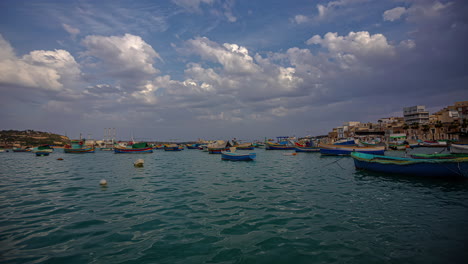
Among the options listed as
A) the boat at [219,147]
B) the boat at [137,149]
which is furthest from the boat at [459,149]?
the boat at [137,149]

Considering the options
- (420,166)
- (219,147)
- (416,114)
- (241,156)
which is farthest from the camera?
(416,114)

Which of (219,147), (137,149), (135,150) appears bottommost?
(135,150)

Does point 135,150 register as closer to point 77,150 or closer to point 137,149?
point 137,149

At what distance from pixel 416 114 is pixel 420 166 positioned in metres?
118

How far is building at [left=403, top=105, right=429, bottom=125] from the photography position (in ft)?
343

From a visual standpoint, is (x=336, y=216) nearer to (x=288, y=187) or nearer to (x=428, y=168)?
(x=288, y=187)

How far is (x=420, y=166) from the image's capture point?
1672 centimetres

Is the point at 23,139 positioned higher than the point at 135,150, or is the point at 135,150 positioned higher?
the point at 23,139

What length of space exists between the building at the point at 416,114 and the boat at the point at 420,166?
114 m

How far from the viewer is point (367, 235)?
264 inches

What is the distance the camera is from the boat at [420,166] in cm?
1524

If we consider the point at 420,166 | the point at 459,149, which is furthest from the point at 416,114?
the point at 420,166

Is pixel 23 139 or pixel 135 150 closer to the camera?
pixel 135 150

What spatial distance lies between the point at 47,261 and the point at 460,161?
2245 centimetres
